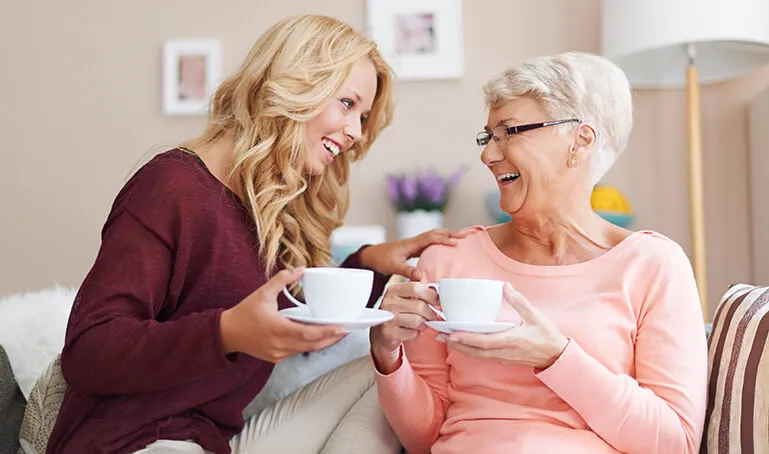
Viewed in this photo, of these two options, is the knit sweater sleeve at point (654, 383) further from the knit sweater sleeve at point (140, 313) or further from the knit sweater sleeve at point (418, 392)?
the knit sweater sleeve at point (140, 313)

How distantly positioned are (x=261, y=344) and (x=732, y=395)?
754 millimetres

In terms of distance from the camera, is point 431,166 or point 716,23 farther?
point 431,166

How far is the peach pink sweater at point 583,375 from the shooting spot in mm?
1208

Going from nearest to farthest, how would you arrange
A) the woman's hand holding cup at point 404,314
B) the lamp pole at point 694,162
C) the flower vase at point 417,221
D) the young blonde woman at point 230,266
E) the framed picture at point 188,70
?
the young blonde woman at point 230,266, the woman's hand holding cup at point 404,314, the lamp pole at point 694,162, the flower vase at point 417,221, the framed picture at point 188,70

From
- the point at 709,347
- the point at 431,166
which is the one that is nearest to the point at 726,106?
the point at 431,166

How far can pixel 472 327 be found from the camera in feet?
3.64

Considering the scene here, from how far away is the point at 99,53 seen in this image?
328 cm

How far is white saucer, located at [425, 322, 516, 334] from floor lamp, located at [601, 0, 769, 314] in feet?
5.57

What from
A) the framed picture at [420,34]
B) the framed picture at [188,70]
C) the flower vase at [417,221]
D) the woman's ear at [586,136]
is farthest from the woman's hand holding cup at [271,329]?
the framed picture at [188,70]

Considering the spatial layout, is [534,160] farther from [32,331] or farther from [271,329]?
[32,331]

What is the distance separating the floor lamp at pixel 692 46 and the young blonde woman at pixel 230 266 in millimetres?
1209

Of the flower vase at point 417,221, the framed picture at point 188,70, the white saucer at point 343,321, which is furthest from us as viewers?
the framed picture at point 188,70

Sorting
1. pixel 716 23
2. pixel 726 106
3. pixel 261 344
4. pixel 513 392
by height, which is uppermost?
pixel 716 23

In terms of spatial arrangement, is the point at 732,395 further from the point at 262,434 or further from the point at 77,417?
the point at 77,417
